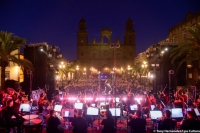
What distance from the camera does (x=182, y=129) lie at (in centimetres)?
768

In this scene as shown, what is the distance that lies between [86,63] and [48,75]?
53.0m

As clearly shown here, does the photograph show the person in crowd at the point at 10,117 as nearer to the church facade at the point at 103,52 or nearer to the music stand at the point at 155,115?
the music stand at the point at 155,115

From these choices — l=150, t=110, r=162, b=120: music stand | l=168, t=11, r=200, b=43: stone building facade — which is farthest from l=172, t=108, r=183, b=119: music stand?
l=168, t=11, r=200, b=43: stone building facade

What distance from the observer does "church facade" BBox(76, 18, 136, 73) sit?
8125 centimetres

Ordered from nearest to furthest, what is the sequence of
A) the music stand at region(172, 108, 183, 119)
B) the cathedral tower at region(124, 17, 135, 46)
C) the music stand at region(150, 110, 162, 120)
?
the music stand at region(150, 110, 162, 120)
the music stand at region(172, 108, 183, 119)
the cathedral tower at region(124, 17, 135, 46)

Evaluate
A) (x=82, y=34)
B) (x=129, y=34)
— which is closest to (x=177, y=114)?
(x=82, y=34)

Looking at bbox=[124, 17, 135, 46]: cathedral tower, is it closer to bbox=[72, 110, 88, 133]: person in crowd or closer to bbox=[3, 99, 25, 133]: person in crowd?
bbox=[3, 99, 25, 133]: person in crowd

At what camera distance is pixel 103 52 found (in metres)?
82.8

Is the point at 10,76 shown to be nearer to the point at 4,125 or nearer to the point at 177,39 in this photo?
the point at 4,125

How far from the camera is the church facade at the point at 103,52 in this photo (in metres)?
81.2

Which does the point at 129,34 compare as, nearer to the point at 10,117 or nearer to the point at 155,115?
the point at 155,115

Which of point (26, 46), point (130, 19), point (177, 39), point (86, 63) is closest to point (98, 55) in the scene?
point (86, 63)

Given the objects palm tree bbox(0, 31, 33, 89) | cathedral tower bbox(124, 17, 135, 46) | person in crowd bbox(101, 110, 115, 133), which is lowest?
person in crowd bbox(101, 110, 115, 133)

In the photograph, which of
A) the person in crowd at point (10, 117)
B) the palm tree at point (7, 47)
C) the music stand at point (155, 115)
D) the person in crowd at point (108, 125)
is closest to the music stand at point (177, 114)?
the music stand at point (155, 115)
